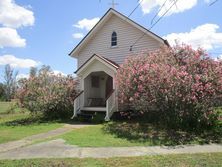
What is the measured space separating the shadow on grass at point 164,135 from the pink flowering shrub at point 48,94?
6.03 m

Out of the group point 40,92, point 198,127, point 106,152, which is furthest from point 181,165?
point 40,92

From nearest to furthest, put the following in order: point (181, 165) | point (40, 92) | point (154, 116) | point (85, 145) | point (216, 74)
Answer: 1. point (181, 165)
2. point (85, 145)
3. point (216, 74)
4. point (154, 116)
5. point (40, 92)

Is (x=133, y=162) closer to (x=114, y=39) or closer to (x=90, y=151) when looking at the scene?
(x=90, y=151)

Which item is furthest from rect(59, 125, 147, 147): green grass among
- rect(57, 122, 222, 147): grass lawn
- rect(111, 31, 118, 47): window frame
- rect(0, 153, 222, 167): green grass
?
rect(111, 31, 118, 47): window frame

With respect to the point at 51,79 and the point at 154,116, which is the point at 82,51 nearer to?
the point at 51,79

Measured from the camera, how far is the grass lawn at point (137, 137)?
388 inches

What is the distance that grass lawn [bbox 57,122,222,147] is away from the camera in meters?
9.85

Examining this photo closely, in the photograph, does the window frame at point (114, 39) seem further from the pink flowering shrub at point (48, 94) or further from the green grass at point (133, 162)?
the green grass at point (133, 162)

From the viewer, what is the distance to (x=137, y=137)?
1089cm

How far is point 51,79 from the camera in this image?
18.6m

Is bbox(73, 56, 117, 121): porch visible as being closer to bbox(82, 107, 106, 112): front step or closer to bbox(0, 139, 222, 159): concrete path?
bbox(82, 107, 106, 112): front step

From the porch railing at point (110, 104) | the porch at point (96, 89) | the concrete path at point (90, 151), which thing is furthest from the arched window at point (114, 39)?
the concrete path at point (90, 151)

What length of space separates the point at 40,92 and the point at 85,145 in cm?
896

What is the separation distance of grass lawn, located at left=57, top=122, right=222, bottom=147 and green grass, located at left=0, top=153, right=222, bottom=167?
182cm
